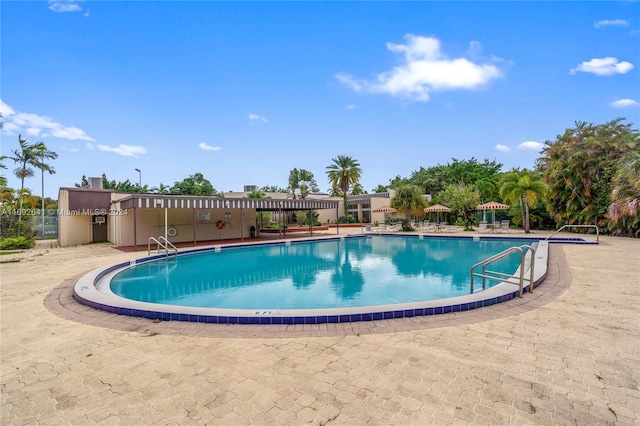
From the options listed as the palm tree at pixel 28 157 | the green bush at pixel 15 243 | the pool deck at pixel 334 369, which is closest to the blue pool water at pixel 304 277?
the pool deck at pixel 334 369

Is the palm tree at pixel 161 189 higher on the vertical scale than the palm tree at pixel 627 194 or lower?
higher

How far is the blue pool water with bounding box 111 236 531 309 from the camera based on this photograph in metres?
6.93

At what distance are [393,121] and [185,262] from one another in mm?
17379

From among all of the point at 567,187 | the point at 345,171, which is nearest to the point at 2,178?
the point at 345,171

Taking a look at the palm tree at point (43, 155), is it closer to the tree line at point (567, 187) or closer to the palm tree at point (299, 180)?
the tree line at point (567, 187)

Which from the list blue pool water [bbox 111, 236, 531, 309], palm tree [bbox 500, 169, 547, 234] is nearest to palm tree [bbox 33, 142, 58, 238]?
blue pool water [bbox 111, 236, 531, 309]

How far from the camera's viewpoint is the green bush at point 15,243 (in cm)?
1480

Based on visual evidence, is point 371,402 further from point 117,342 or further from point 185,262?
point 185,262

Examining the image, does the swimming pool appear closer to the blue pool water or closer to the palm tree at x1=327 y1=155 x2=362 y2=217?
the blue pool water

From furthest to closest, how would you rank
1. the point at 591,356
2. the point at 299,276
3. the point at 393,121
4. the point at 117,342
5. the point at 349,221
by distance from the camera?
1. the point at 349,221
2. the point at 393,121
3. the point at 299,276
4. the point at 117,342
5. the point at 591,356

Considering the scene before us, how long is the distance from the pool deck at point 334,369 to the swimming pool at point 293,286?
22cm

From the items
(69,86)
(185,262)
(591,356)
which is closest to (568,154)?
(591,356)

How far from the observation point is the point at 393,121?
72.7ft

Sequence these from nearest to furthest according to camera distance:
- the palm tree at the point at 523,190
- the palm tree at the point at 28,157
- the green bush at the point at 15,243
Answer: the green bush at the point at 15,243
the palm tree at the point at 523,190
the palm tree at the point at 28,157
